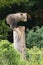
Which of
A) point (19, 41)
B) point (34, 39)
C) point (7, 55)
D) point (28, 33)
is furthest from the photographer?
point (28, 33)

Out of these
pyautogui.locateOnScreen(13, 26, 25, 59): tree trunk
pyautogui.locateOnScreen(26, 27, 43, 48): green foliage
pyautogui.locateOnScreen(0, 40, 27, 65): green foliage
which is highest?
pyautogui.locateOnScreen(0, 40, 27, 65): green foliage

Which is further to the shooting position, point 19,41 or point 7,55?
point 19,41

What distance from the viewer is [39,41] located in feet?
33.6

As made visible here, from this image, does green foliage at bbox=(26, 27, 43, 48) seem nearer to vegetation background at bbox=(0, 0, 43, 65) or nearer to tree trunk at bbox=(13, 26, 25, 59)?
vegetation background at bbox=(0, 0, 43, 65)

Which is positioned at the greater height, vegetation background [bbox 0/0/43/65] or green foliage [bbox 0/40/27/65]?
green foliage [bbox 0/40/27/65]

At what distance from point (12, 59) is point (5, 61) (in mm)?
87

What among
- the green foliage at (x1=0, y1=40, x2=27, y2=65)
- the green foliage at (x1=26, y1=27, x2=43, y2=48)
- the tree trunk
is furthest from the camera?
the green foliage at (x1=26, y1=27, x2=43, y2=48)

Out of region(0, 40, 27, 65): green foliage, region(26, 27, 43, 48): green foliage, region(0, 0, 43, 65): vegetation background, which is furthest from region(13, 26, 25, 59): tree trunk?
region(26, 27, 43, 48): green foliage

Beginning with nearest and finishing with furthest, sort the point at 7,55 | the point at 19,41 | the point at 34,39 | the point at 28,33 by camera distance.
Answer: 1. the point at 7,55
2. the point at 19,41
3. the point at 34,39
4. the point at 28,33

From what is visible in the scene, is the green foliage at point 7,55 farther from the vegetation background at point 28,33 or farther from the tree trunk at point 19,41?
the tree trunk at point 19,41

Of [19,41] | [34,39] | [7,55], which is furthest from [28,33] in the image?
[7,55]

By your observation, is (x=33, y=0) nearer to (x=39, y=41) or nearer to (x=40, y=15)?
(x=40, y=15)

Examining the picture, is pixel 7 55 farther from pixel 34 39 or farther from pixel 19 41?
pixel 34 39

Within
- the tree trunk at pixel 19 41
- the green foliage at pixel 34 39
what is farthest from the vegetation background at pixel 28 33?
the tree trunk at pixel 19 41
